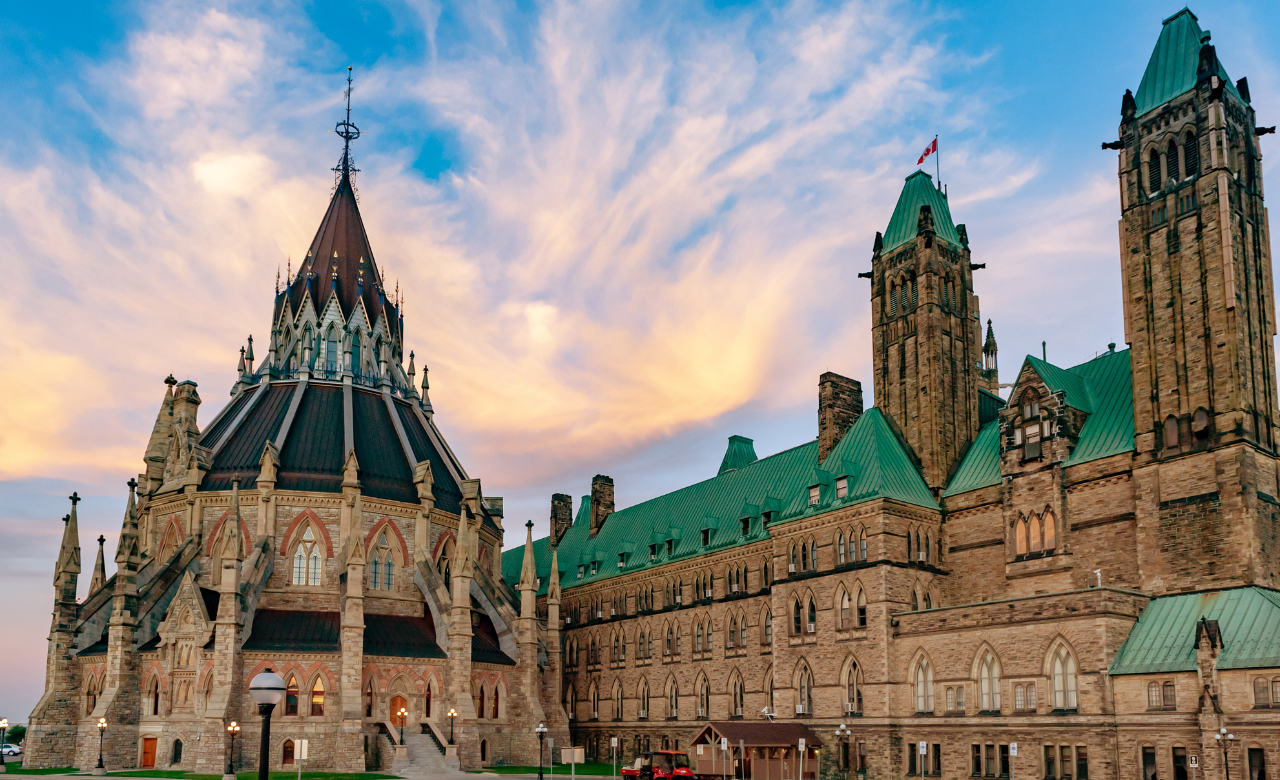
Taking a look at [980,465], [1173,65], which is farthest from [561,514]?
[1173,65]

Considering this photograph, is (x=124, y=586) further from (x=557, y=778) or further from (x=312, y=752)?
(x=557, y=778)

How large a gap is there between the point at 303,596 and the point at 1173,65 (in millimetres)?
60143

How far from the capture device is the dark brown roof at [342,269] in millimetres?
90438

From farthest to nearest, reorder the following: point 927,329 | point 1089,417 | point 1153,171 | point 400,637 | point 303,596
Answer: point 303,596, point 400,637, point 927,329, point 1089,417, point 1153,171

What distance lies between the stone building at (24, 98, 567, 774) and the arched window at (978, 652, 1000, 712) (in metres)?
32.0

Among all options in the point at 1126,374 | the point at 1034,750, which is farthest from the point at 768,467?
the point at 1034,750

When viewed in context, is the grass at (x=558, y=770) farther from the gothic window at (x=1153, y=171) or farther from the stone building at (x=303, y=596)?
the gothic window at (x=1153, y=171)

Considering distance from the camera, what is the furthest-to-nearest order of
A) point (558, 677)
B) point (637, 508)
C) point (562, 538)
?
point (562, 538) < point (637, 508) < point (558, 677)

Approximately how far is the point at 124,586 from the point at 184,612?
17.5 ft

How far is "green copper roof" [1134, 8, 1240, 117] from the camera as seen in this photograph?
51656 millimetres

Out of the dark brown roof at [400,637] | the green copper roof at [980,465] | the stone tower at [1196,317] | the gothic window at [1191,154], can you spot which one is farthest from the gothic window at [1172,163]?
the dark brown roof at [400,637]

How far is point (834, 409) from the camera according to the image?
6819 centimetres

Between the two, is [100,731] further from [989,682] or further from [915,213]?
[915,213]

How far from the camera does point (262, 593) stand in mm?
70062
